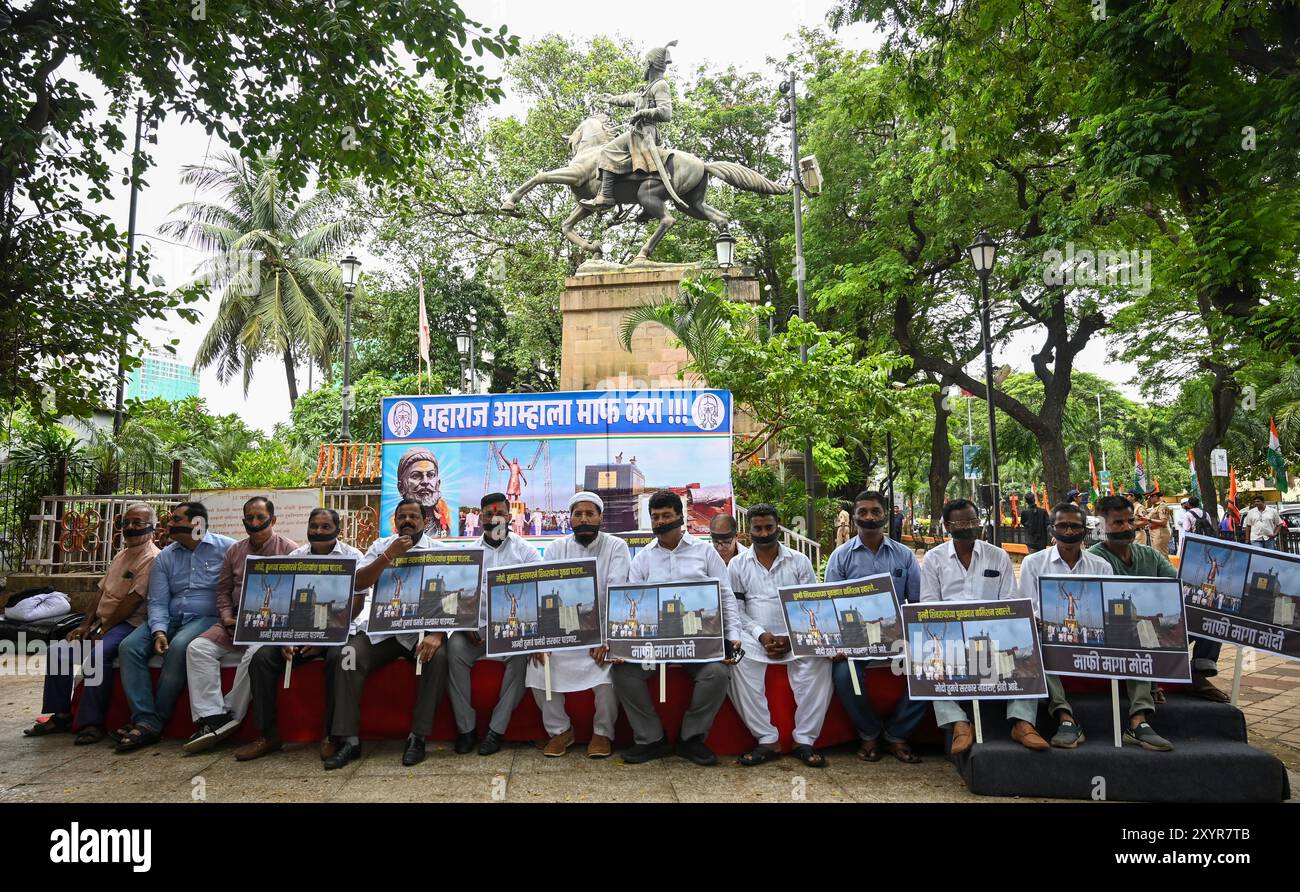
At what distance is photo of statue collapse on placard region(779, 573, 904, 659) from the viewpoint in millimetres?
5055

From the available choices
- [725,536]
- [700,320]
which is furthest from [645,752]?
[700,320]

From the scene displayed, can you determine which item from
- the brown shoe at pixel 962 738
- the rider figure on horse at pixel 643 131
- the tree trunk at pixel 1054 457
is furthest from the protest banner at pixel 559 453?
the tree trunk at pixel 1054 457

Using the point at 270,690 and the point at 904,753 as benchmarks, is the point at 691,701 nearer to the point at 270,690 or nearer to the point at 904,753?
the point at 904,753

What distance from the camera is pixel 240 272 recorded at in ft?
102

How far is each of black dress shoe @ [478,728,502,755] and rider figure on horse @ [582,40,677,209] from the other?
38.9 ft

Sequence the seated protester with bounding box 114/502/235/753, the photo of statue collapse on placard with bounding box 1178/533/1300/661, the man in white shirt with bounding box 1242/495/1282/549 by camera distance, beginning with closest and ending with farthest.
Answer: the photo of statue collapse on placard with bounding box 1178/533/1300/661
the seated protester with bounding box 114/502/235/753
the man in white shirt with bounding box 1242/495/1282/549

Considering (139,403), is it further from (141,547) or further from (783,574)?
(783,574)

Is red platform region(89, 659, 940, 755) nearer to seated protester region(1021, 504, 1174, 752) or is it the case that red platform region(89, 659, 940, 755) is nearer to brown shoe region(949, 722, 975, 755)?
brown shoe region(949, 722, 975, 755)

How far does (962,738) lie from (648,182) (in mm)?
12532

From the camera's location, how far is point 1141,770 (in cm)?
431

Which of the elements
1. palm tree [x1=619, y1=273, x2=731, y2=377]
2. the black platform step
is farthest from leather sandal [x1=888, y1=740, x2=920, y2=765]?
palm tree [x1=619, y1=273, x2=731, y2=377]

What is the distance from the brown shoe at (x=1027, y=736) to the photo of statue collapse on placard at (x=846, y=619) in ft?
2.56

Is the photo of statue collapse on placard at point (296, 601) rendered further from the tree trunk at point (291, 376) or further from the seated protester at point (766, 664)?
the tree trunk at point (291, 376)

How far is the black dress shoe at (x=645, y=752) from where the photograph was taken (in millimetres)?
5195
